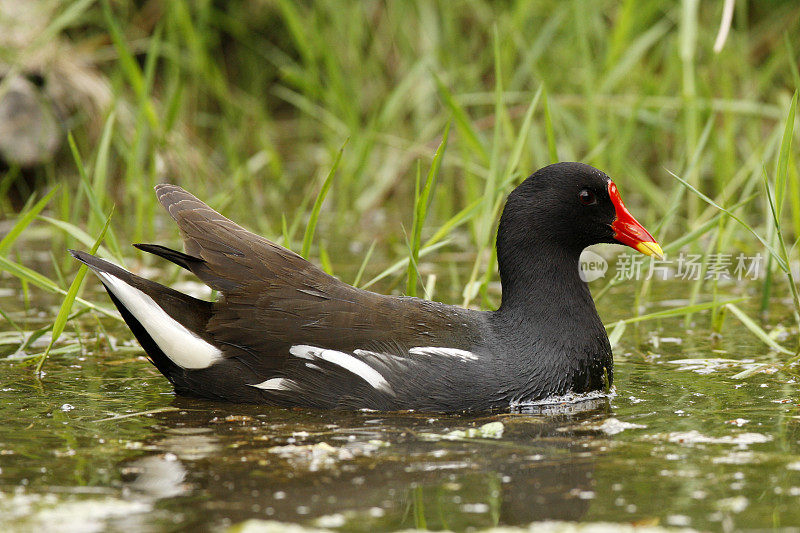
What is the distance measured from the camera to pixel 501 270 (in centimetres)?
437

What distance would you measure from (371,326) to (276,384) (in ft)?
1.27

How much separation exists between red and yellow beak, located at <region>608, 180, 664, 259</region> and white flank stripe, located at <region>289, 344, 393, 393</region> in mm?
1094

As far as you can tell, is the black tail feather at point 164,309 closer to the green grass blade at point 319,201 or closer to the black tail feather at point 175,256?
the black tail feather at point 175,256

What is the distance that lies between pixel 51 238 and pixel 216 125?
8.80 ft

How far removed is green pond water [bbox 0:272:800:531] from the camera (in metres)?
2.85

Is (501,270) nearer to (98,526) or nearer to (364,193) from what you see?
(98,526)

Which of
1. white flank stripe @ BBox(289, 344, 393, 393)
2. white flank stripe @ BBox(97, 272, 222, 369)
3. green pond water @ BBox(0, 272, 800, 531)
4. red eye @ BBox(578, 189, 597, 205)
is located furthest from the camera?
red eye @ BBox(578, 189, 597, 205)

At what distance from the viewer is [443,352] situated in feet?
13.0

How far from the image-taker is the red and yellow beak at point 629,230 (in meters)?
4.32

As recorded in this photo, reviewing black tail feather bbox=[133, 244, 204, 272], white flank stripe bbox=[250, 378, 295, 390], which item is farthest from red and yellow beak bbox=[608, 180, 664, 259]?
black tail feather bbox=[133, 244, 204, 272]

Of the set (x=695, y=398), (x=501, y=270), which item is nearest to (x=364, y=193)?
(x=501, y=270)

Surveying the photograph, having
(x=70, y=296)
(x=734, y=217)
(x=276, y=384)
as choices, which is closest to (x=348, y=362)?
(x=276, y=384)

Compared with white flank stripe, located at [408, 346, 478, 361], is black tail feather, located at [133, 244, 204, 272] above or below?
above

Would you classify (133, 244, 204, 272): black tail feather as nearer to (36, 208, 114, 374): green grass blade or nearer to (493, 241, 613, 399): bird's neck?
(36, 208, 114, 374): green grass blade
